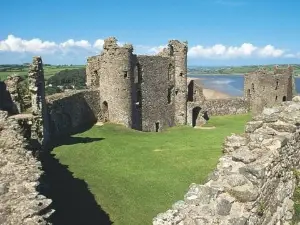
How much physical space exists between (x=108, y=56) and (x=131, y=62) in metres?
2.13

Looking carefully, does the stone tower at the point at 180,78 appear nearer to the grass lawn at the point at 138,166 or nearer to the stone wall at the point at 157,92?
the stone wall at the point at 157,92

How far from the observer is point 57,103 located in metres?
32.5

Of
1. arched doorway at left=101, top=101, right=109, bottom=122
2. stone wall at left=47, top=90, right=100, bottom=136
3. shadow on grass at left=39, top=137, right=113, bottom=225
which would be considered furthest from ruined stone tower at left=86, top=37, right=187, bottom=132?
shadow on grass at left=39, top=137, right=113, bottom=225

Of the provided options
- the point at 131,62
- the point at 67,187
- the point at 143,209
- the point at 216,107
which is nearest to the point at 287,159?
the point at 143,209

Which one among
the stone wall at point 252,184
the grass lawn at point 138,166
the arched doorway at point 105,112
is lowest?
the grass lawn at point 138,166

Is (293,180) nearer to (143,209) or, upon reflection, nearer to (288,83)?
(143,209)

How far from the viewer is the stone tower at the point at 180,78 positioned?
42156mm

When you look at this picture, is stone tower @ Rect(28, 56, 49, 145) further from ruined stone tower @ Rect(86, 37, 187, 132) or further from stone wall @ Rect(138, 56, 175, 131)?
stone wall @ Rect(138, 56, 175, 131)

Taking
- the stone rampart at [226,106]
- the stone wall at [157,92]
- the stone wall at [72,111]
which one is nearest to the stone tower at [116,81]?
the stone wall at [72,111]

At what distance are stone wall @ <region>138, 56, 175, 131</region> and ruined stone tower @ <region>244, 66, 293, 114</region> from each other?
1351 cm

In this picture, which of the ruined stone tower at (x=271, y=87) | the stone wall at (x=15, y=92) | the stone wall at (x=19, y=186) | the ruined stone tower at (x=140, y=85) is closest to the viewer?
the stone wall at (x=19, y=186)

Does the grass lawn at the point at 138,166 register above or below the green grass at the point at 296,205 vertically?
below

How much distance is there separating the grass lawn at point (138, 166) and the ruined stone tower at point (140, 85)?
243 centimetres

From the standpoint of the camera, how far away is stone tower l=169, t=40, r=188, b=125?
42.2 m
